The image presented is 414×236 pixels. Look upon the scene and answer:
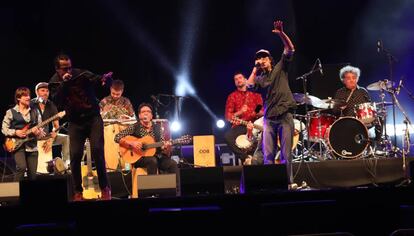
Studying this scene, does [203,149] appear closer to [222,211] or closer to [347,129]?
[347,129]

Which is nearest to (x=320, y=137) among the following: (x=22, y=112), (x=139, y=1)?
(x=22, y=112)

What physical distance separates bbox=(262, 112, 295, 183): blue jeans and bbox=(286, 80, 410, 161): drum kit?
1554mm

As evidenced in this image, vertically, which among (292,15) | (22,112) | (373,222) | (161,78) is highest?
(292,15)

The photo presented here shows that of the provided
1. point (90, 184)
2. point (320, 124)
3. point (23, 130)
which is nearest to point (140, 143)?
point (90, 184)

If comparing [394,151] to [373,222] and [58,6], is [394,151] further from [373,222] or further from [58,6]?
[58,6]

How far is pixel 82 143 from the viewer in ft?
23.8

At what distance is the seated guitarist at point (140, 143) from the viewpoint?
386 inches

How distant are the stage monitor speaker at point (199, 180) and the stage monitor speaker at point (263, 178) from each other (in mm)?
919

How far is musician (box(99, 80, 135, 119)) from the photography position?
35.7ft

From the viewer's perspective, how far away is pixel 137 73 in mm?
14773

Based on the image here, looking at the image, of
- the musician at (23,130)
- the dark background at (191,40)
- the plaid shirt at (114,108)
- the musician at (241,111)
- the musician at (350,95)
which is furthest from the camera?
the dark background at (191,40)

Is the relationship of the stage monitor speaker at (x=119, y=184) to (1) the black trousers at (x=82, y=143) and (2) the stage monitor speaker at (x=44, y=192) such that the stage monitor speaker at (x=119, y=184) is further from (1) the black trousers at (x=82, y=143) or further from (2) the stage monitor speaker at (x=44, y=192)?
(2) the stage monitor speaker at (x=44, y=192)

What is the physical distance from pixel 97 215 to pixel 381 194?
2.32 m

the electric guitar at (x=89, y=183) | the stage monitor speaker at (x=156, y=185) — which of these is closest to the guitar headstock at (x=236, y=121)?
the electric guitar at (x=89, y=183)
